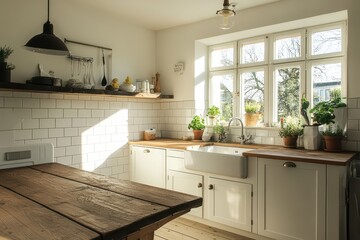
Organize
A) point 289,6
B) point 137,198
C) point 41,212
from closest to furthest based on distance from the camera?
point 41,212, point 137,198, point 289,6

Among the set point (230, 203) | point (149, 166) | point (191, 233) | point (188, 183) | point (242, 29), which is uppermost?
point (242, 29)

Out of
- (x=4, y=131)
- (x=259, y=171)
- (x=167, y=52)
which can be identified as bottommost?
(x=259, y=171)

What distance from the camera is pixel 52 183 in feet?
5.70

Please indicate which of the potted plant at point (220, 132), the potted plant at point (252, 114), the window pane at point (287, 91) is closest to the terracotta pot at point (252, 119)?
the potted plant at point (252, 114)

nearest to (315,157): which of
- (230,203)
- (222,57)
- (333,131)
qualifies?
(333,131)

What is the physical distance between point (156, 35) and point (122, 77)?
39.0 inches

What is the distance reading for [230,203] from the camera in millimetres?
2855

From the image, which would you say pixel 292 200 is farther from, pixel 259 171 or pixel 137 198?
pixel 137 198

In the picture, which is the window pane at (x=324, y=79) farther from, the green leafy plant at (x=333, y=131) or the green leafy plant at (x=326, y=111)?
the green leafy plant at (x=333, y=131)

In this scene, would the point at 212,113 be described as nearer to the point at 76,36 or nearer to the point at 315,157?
the point at 315,157

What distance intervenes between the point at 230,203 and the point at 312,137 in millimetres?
1067

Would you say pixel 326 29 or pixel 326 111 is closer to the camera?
pixel 326 111

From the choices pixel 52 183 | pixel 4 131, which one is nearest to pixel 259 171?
pixel 52 183

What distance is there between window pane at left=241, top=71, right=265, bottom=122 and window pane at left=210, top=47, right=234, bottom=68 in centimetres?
30
